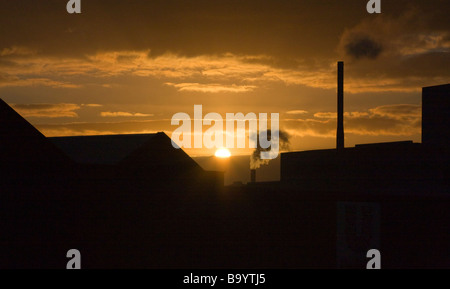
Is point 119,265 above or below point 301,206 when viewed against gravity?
below

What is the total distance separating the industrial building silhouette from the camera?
2036cm

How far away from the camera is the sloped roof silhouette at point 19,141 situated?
1975 cm

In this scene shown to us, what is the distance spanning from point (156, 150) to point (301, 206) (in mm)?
9015

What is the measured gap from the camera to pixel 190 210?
2917 centimetres

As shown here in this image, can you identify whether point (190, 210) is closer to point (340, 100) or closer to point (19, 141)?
point (19, 141)

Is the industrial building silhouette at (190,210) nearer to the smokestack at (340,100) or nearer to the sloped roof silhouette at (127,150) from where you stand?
the sloped roof silhouette at (127,150)

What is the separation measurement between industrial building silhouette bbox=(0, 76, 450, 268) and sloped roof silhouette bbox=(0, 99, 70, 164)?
4 centimetres

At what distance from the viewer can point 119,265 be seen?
24.2 m

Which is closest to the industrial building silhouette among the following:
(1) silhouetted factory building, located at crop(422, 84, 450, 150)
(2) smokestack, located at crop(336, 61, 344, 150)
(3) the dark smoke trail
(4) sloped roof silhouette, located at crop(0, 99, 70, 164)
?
(4) sloped roof silhouette, located at crop(0, 99, 70, 164)

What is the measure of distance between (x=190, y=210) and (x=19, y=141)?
1146 centimetres

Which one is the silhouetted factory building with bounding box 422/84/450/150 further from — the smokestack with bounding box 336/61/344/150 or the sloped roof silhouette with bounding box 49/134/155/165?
the sloped roof silhouette with bounding box 49/134/155/165

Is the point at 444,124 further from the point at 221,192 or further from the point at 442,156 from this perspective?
the point at 221,192

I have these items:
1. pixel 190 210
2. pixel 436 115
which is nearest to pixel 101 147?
pixel 190 210
